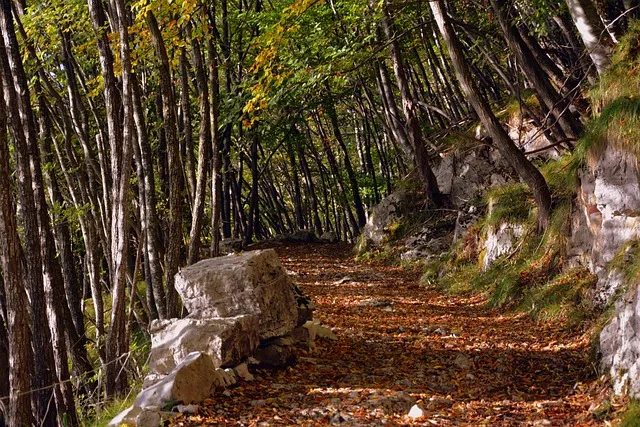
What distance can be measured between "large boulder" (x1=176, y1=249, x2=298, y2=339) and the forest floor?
1.63ft

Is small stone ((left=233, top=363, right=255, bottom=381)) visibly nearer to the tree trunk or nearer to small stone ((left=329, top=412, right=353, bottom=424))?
small stone ((left=329, top=412, right=353, bottom=424))

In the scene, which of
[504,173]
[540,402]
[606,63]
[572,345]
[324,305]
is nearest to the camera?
[540,402]

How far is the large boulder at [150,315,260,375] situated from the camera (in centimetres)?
587

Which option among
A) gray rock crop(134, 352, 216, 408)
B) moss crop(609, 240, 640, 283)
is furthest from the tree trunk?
gray rock crop(134, 352, 216, 408)

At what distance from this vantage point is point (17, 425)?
6.44 meters

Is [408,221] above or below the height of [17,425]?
above

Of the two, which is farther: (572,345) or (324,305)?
(324,305)

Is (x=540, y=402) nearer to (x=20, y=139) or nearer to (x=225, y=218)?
(x=20, y=139)

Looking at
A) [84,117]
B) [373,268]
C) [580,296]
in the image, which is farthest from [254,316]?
[373,268]

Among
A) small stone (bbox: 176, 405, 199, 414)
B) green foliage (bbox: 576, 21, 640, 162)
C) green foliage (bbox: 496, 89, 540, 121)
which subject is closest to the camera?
small stone (bbox: 176, 405, 199, 414)

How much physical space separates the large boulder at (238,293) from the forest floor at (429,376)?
497mm

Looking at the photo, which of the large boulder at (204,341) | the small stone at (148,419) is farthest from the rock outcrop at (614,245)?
the small stone at (148,419)

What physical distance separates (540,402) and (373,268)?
356 inches

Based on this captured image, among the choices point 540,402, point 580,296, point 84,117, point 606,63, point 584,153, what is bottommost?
point 540,402
